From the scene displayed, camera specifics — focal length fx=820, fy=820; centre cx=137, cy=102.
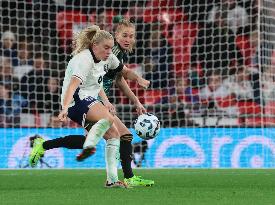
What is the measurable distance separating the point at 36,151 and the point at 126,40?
1.45 m

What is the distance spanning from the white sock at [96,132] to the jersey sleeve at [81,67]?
0.48 meters

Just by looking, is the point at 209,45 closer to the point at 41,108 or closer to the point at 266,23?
the point at 266,23

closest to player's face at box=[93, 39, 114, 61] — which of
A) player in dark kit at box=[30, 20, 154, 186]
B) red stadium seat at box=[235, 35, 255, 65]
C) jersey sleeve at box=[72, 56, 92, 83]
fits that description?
jersey sleeve at box=[72, 56, 92, 83]

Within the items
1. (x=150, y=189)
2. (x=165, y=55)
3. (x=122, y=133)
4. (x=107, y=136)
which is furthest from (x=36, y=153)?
(x=165, y=55)

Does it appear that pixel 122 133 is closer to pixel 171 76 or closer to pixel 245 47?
pixel 171 76

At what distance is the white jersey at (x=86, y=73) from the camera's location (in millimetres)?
7397

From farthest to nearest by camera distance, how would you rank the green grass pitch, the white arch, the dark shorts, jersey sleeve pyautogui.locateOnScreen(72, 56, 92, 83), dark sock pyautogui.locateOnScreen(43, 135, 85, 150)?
1. the white arch
2. dark sock pyautogui.locateOnScreen(43, 135, 85, 150)
3. the dark shorts
4. jersey sleeve pyautogui.locateOnScreen(72, 56, 92, 83)
5. the green grass pitch

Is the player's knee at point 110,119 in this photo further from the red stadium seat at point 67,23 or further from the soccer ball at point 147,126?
the red stadium seat at point 67,23

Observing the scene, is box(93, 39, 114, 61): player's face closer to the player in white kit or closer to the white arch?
the player in white kit

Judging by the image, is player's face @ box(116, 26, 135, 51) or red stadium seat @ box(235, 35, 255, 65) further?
red stadium seat @ box(235, 35, 255, 65)

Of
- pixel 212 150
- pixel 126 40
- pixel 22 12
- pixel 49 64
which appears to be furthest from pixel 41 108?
pixel 126 40

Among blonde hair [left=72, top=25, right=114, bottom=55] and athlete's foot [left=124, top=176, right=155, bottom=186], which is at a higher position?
blonde hair [left=72, top=25, right=114, bottom=55]

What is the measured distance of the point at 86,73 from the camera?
7422 millimetres

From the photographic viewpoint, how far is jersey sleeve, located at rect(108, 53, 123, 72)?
8.07 meters
